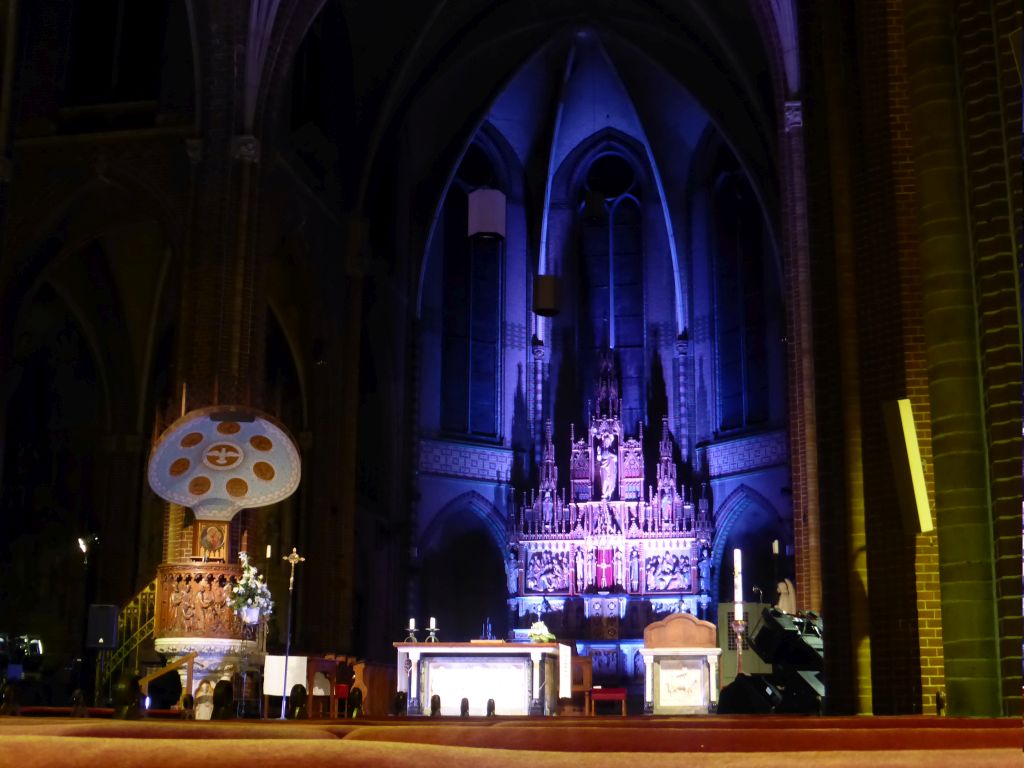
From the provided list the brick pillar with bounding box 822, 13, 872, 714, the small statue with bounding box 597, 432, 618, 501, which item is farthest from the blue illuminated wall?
the brick pillar with bounding box 822, 13, 872, 714

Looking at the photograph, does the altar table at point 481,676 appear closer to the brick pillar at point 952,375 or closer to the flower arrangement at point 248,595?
the flower arrangement at point 248,595

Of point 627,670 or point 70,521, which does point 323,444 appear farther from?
point 627,670

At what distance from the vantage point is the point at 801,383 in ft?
52.3

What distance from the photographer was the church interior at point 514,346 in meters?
8.52

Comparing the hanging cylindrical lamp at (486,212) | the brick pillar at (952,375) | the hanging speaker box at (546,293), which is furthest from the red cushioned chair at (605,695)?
the brick pillar at (952,375)

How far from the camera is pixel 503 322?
27516mm

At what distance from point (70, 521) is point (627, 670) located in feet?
33.7

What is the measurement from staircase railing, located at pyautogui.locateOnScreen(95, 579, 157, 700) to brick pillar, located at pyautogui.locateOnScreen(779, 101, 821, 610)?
806cm

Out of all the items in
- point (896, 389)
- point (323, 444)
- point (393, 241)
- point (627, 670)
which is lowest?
point (627, 670)

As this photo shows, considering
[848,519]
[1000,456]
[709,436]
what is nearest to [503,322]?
[709,436]

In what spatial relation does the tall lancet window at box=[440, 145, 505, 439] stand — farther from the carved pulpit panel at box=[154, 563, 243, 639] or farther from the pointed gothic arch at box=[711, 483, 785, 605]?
the carved pulpit panel at box=[154, 563, 243, 639]

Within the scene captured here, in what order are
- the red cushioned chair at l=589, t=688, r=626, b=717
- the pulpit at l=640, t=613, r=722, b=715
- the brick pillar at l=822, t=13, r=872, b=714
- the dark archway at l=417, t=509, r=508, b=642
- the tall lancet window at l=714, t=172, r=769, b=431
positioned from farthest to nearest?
the dark archway at l=417, t=509, r=508, b=642
the tall lancet window at l=714, t=172, r=769, b=431
the red cushioned chair at l=589, t=688, r=626, b=717
the pulpit at l=640, t=613, r=722, b=715
the brick pillar at l=822, t=13, r=872, b=714

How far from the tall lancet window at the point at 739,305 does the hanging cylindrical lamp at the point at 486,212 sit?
6.21 metres

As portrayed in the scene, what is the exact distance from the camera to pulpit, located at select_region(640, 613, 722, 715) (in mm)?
15812
